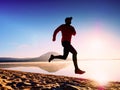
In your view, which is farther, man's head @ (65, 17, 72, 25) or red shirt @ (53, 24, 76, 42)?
man's head @ (65, 17, 72, 25)

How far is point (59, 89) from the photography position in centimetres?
925

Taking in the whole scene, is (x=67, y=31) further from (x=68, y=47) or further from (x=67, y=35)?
(x=68, y=47)

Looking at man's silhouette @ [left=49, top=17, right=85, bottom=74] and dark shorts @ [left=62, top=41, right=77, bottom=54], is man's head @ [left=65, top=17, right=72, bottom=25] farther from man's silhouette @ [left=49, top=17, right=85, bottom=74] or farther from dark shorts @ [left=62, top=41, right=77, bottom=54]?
dark shorts @ [left=62, top=41, right=77, bottom=54]

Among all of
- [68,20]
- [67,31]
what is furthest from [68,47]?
[68,20]

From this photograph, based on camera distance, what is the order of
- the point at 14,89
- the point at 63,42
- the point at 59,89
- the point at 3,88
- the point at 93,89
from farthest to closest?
the point at 93,89
the point at 63,42
the point at 59,89
the point at 14,89
the point at 3,88

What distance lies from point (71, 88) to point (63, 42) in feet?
6.18

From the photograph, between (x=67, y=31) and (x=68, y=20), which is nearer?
(x=67, y=31)

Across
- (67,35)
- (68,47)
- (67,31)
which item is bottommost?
(68,47)

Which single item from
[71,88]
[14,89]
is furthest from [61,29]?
[14,89]

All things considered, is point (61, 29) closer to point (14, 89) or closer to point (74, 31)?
point (74, 31)

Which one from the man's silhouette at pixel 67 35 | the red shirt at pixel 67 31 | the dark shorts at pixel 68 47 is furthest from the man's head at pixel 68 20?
the dark shorts at pixel 68 47

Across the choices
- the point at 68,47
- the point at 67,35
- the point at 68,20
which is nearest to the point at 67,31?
the point at 67,35

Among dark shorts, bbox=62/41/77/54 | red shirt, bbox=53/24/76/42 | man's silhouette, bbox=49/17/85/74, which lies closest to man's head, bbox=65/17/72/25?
man's silhouette, bbox=49/17/85/74

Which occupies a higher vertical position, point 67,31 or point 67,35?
point 67,31
